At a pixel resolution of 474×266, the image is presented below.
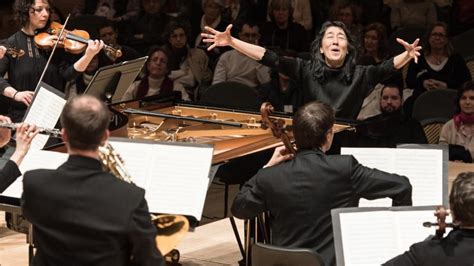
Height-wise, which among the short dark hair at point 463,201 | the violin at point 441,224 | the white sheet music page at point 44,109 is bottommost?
the violin at point 441,224

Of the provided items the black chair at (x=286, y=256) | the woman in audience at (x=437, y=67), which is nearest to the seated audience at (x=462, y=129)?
the woman in audience at (x=437, y=67)

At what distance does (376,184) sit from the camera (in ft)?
13.5

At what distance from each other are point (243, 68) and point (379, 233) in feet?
17.1

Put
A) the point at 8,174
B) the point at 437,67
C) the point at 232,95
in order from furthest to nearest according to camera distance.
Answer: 1. the point at 437,67
2. the point at 232,95
3. the point at 8,174

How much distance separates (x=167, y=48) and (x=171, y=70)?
A: 0.26 metres

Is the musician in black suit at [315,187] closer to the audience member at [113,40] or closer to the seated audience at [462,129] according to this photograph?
the seated audience at [462,129]

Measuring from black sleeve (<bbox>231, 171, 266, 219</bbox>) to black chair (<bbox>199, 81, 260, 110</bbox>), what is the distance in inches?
145

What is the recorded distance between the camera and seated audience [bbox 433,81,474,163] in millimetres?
7258

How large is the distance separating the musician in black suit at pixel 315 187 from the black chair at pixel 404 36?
5000 mm

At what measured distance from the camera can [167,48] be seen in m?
8.98

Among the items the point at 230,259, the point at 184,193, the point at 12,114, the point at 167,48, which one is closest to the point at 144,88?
the point at 167,48

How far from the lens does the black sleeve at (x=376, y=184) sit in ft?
13.5

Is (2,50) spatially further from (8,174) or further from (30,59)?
(8,174)

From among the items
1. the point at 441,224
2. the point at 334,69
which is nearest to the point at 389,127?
the point at 334,69
